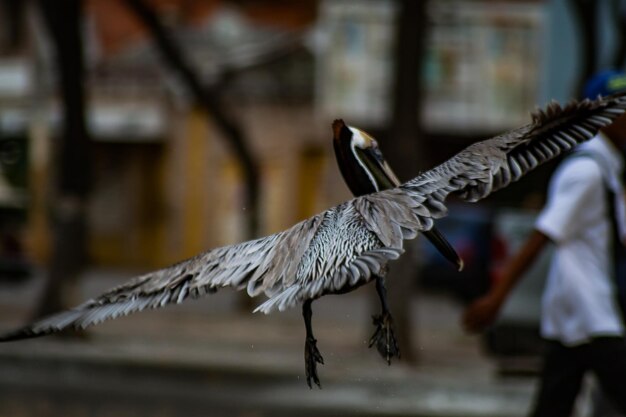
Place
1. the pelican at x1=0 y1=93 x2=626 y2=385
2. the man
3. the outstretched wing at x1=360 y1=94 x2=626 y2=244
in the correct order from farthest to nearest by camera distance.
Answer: the man, the outstretched wing at x1=360 y1=94 x2=626 y2=244, the pelican at x1=0 y1=93 x2=626 y2=385

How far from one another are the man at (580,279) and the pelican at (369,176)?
192 centimetres

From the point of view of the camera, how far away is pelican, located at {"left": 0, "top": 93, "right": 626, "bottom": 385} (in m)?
3.03

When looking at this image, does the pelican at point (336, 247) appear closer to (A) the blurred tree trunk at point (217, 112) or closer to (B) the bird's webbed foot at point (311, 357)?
(B) the bird's webbed foot at point (311, 357)

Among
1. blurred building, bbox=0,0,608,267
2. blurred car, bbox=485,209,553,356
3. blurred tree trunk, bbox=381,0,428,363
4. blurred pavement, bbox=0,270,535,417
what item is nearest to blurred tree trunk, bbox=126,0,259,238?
blurred pavement, bbox=0,270,535,417

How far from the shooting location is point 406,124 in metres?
12.3

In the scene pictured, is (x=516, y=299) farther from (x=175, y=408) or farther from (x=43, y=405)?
(x=43, y=405)

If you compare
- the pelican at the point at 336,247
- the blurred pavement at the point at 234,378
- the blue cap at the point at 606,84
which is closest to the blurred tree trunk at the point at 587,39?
the blurred pavement at the point at 234,378

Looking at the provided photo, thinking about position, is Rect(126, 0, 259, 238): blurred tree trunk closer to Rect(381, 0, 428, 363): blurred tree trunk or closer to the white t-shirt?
Rect(381, 0, 428, 363): blurred tree trunk

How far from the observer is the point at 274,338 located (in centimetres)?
1380

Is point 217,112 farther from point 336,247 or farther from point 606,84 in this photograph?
point 336,247

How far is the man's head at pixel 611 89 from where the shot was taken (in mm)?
5367

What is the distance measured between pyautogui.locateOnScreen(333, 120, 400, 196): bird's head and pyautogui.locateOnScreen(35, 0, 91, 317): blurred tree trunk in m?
9.99

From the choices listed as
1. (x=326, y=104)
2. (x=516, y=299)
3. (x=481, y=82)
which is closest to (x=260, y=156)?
(x=326, y=104)

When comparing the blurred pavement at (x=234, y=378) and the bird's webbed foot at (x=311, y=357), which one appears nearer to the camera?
the bird's webbed foot at (x=311, y=357)
